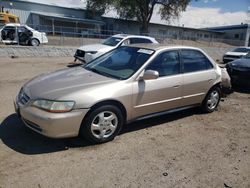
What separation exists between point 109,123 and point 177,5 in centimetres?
3737

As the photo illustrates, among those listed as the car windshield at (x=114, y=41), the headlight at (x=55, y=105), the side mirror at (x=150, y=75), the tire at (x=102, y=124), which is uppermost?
the car windshield at (x=114, y=41)

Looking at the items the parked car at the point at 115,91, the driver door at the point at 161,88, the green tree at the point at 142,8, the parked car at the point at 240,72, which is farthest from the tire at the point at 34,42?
the green tree at the point at 142,8

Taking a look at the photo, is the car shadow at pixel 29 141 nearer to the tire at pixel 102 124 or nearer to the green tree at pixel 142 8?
the tire at pixel 102 124

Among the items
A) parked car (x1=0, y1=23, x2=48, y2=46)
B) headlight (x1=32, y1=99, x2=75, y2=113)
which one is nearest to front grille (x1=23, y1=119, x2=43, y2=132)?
headlight (x1=32, y1=99, x2=75, y2=113)

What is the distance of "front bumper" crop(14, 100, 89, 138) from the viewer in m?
3.40

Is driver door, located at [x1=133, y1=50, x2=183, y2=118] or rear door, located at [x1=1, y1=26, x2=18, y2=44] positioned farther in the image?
rear door, located at [x1=1, y1=26, x2=18, y2=44]

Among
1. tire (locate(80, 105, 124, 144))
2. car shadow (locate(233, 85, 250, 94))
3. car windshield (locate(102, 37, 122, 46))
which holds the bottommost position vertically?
car shadow (locate(233, 85, 250, 94))

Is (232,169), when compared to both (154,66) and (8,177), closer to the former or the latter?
(154,66)

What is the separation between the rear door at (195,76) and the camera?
491 centimetres

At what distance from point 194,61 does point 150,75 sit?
1.53 metres

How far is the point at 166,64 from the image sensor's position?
4625 millimetres

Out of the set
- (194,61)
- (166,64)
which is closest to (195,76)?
(194,61)

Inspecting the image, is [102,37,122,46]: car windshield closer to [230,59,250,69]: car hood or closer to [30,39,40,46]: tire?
[230,59,250,69]: car hood

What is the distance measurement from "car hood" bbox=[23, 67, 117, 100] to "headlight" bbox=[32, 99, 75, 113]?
71 mm
